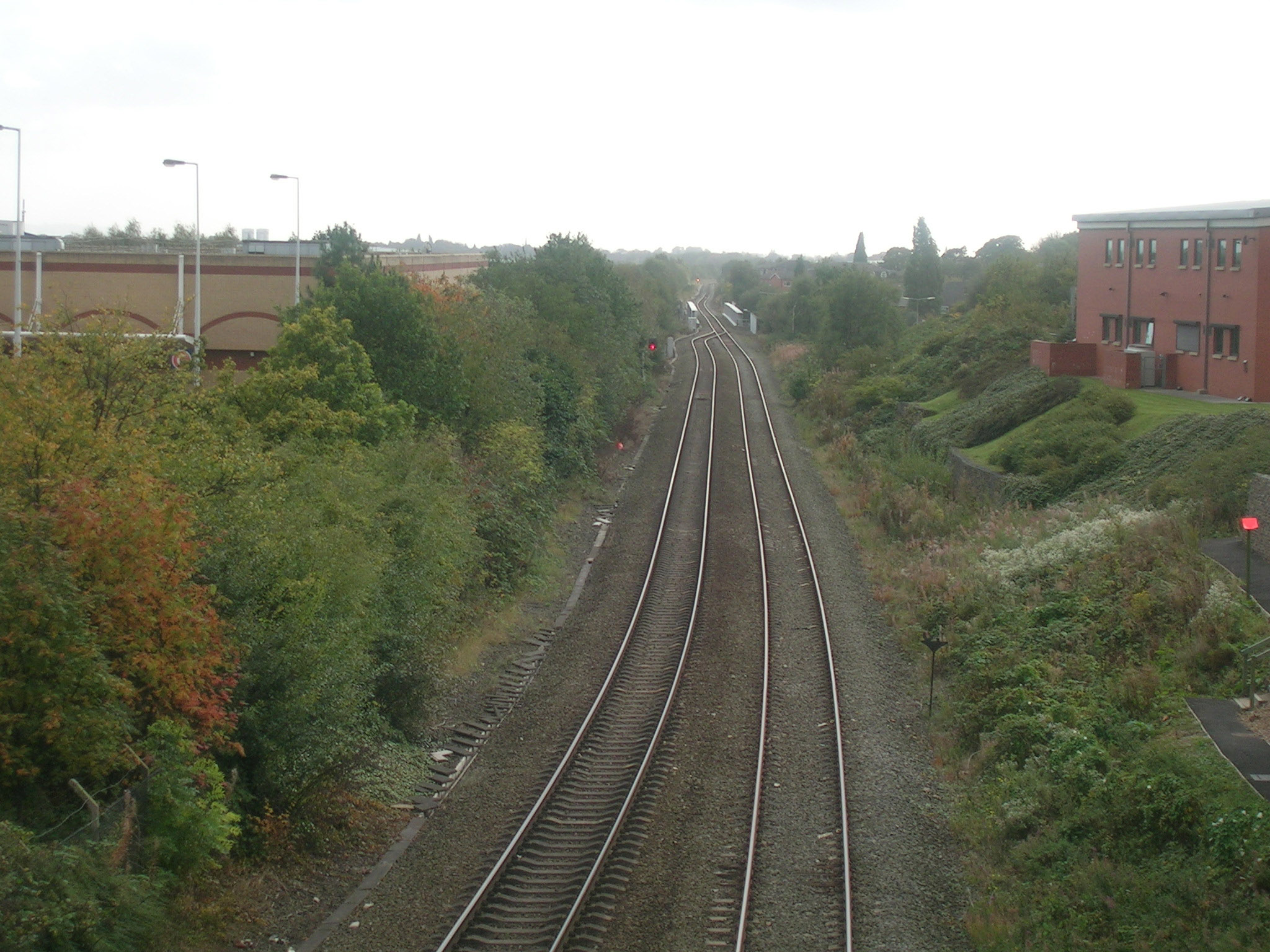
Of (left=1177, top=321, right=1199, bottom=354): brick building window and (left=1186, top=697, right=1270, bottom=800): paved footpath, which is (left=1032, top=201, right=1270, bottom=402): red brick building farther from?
(left=1186, top=697, right=1270, bottom=800): paved footpath

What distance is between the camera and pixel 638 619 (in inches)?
725

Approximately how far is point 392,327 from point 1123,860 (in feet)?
55.8

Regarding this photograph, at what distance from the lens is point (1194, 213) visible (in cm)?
2948

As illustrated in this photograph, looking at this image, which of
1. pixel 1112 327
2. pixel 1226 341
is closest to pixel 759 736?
pixel 1226 341

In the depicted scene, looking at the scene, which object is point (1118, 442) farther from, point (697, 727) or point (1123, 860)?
point (1123, 860)

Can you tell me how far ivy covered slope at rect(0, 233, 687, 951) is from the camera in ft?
26.9

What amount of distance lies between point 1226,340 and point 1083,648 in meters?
18.1

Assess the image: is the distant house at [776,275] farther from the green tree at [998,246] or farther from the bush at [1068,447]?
the bush at [1068,447]

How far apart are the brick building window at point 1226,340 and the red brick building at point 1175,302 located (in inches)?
1.3

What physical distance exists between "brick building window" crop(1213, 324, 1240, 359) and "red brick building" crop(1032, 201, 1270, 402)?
0.11 ft

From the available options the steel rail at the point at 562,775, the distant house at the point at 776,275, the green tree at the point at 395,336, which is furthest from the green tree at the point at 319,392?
the distant house at the point at 776,275

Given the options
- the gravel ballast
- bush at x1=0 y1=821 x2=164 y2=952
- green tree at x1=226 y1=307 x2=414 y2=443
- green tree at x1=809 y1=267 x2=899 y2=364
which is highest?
green tree at x1=809 y1=267 x2=899 y2=364

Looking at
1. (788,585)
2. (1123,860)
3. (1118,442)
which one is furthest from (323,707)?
(1118,442)

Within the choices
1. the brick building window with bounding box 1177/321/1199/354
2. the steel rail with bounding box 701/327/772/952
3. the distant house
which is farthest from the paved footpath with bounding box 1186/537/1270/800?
the distant house
